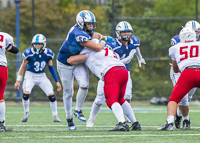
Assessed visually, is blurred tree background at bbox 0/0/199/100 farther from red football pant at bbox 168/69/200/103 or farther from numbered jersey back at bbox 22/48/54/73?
red football pant at bbox 168/69/200/103

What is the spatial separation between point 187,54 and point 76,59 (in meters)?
1.63

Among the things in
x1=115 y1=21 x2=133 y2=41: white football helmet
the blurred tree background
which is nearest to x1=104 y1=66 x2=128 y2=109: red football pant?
x1=115 y1=21 x2=133 y2=41: white football helmet

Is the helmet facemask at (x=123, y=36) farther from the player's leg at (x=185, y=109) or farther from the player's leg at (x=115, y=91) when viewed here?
the player's leg at (x=115, y=91)

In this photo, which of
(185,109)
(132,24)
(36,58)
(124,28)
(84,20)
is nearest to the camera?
(84,20)

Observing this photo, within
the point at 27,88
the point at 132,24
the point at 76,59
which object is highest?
the point at 132,24

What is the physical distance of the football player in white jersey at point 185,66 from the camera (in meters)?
5.65

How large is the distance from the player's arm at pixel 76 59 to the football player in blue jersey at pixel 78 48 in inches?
2.9

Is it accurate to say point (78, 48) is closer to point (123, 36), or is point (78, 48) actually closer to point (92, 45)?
point (92, 45)

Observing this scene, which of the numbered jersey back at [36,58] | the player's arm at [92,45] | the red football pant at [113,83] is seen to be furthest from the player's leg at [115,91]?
the numbered jersey back at [36,58]

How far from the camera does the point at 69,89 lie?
6.50 m

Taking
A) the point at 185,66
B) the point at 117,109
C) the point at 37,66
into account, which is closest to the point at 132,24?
the point at 37,66

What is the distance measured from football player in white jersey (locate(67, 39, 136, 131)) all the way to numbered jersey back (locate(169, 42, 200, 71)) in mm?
807

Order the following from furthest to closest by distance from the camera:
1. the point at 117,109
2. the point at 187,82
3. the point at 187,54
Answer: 1. the point at 187,54
2. the point at 187,82
3. the point at 117,109

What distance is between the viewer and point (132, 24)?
19.7 metres
